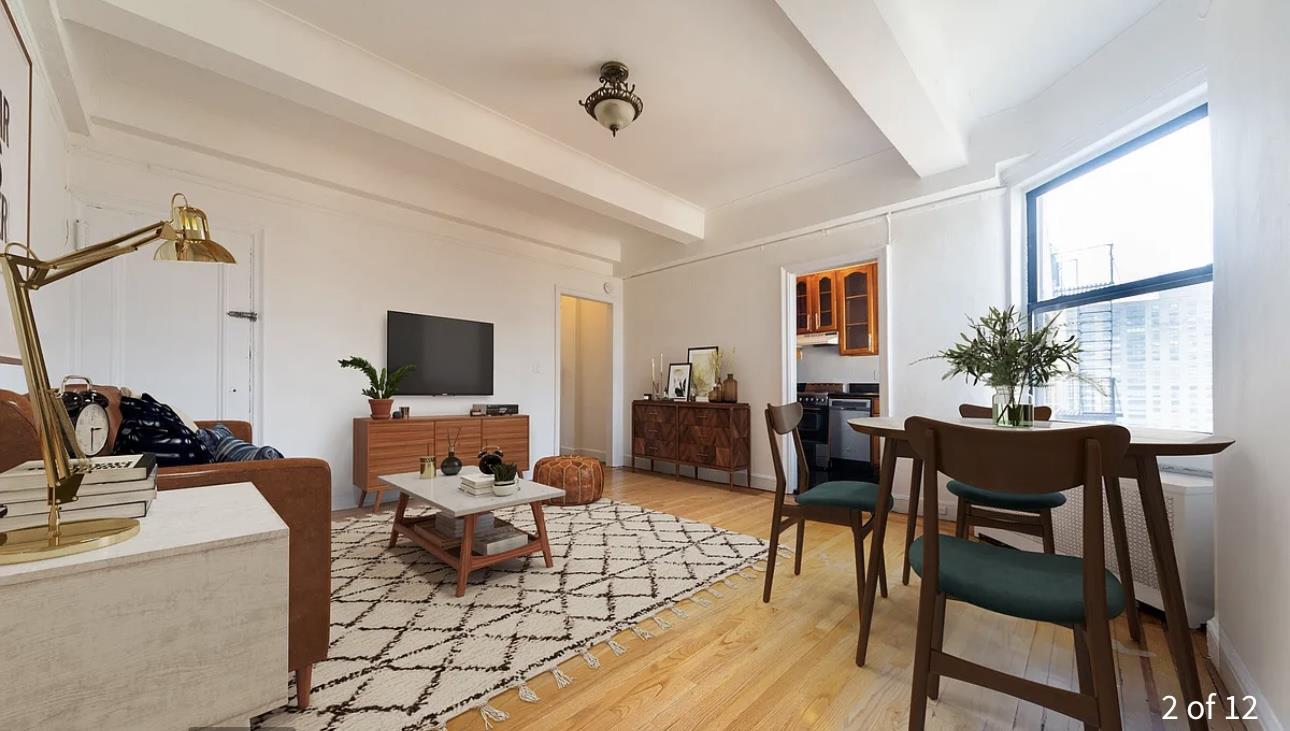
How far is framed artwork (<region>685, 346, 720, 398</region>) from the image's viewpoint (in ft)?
18.1

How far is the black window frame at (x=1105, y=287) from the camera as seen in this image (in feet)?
8.02

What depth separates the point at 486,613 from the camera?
7.32 feet

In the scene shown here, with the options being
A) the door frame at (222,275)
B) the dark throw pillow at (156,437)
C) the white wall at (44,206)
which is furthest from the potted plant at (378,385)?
the dark throw pillow at (156,437)

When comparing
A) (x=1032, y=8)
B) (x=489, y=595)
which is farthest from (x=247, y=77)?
(x=1032, y=8)

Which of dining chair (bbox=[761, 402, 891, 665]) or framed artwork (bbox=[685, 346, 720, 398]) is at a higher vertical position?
framed artwork (bbox=[685, 346, 720, 398])

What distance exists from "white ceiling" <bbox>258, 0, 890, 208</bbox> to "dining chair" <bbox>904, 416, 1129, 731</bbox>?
230 centimetres

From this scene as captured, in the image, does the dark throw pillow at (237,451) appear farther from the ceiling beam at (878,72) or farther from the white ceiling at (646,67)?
the ceiling beam at (878,72)

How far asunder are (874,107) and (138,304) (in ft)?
16.4

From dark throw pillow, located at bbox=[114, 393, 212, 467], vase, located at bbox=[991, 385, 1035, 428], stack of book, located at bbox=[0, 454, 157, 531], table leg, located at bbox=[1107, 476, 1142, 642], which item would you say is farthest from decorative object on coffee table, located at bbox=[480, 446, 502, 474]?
table leg, located at bbox=[1107, 476, 1142, 642]

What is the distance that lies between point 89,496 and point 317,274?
380 centimetres

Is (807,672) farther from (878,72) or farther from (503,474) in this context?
(878,72)

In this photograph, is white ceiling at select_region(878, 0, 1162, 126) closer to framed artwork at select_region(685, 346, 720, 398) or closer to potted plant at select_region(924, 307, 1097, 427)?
potted plant at select_region(924, 307, 1097, 427)

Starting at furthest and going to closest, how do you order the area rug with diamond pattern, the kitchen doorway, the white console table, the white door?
the kitchen doorway → the white door → the area rug with diamond pattern → the white console table

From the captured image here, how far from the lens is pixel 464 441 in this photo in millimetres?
4656
